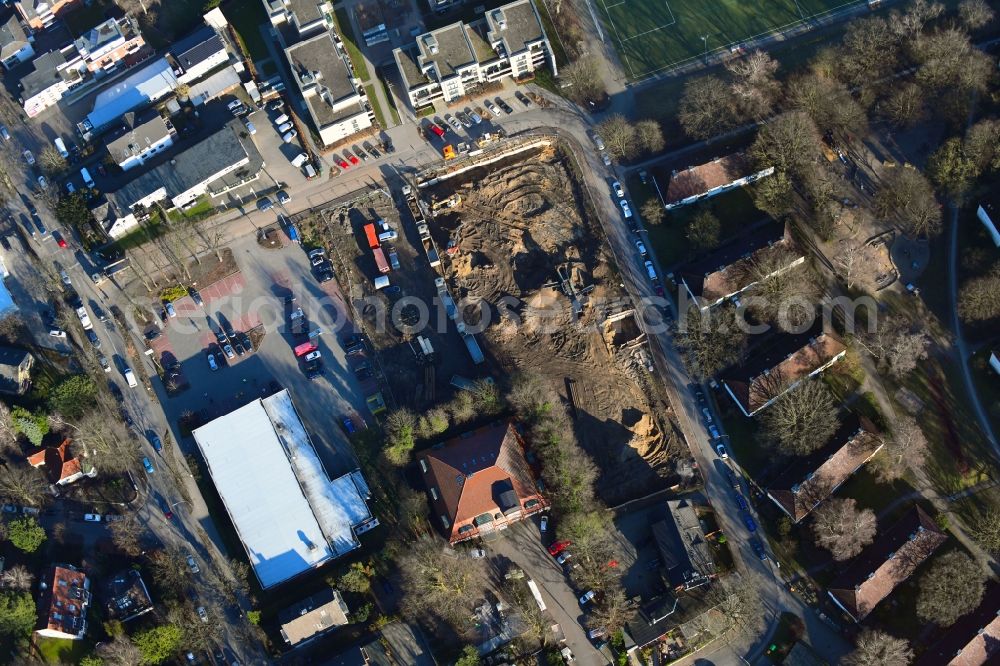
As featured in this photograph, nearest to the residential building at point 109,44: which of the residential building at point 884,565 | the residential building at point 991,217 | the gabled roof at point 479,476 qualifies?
the gabled roof at point 479,476

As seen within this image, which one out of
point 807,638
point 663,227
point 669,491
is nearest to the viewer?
point 807,638

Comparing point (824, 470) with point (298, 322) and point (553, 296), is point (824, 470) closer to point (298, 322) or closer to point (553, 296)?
point (553, 296)

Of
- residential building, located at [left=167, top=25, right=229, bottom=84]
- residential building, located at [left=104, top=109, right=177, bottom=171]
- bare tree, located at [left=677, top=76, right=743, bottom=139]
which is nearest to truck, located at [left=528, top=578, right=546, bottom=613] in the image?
bare tree, located at [left=677, top=76, right=743, bottom=139]

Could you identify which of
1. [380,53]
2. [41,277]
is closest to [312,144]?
[380,53]

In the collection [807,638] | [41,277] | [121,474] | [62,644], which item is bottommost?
[807,638]

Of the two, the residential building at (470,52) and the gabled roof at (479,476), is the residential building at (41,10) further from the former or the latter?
the gabled roof at (479,476)

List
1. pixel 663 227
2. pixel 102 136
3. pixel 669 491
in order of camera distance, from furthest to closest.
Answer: pixel 102 136
pixel 663 227
pixel 669 491

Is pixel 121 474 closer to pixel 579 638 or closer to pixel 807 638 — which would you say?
pixel 579 638
